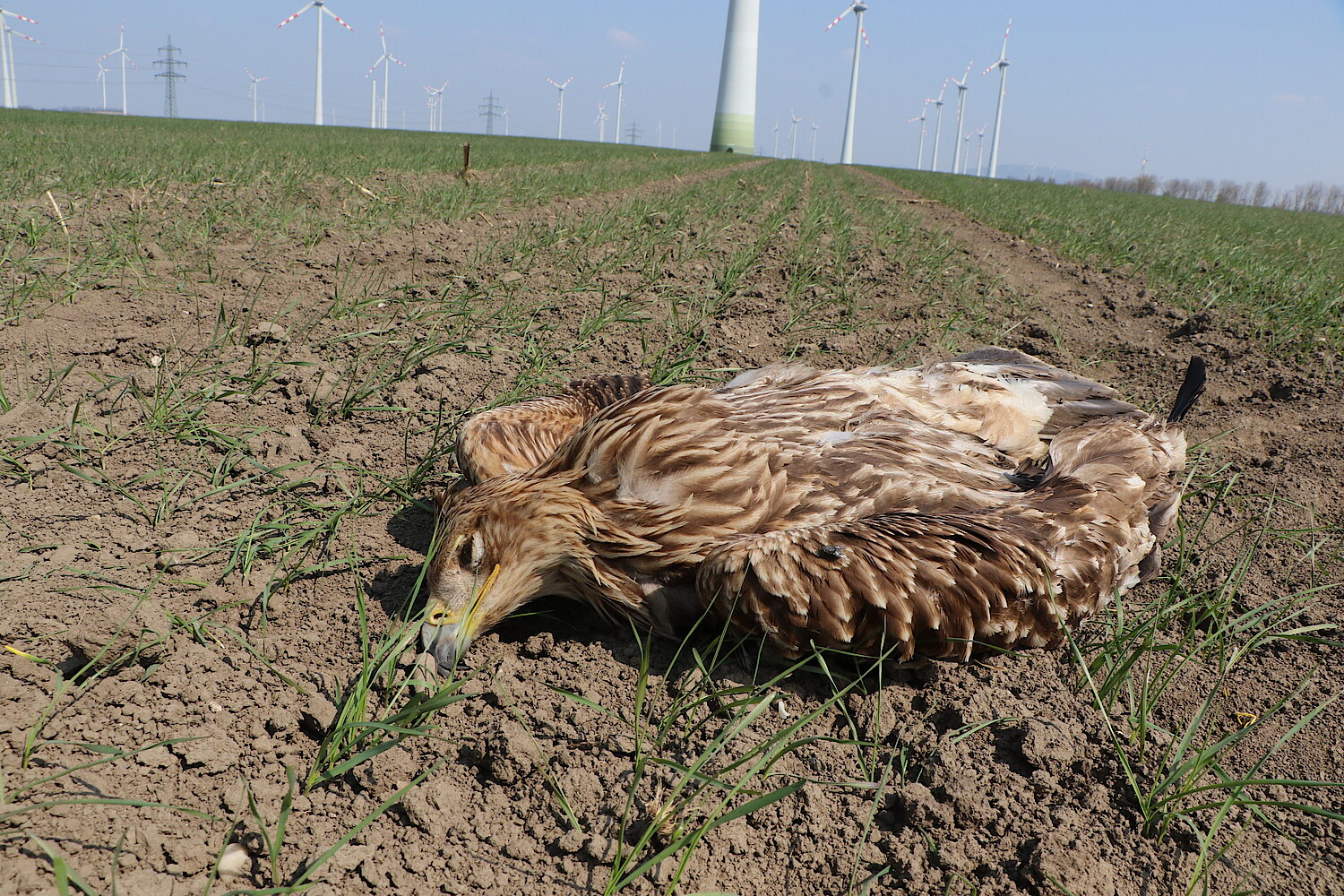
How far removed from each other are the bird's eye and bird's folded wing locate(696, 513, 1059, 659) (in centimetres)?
60

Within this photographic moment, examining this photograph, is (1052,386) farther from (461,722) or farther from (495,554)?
(461,722)

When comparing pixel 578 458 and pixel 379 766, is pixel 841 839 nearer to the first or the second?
pixel 379 766

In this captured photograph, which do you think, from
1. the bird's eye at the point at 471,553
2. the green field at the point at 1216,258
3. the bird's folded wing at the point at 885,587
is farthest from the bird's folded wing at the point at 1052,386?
the green field at the point at 1216,258

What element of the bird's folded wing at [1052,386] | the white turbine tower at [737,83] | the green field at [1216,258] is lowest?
the bird's folded wing at [1052,386]

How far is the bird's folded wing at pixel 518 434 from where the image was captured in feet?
9.25

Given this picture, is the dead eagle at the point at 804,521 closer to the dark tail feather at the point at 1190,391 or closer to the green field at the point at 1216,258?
the dark tail feather at the point at 1190,391

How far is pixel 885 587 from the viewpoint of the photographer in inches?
83.0

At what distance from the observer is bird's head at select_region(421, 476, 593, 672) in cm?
229

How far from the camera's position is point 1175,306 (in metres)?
6.88

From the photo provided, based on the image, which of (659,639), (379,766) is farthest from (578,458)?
Answer: (379,766)

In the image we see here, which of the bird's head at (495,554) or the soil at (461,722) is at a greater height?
the bird's head at (495,554)

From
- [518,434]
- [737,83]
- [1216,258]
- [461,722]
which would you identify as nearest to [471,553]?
[461,722]

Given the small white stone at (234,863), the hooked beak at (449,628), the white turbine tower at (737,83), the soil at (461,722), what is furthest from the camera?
the white turbine tower at (737,83)

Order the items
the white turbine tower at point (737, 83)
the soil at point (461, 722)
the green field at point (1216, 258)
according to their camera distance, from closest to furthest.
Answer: the soil at point (461, 722)
the green field at point (1216, 258)
the white turbine tower at point (737, 83)
